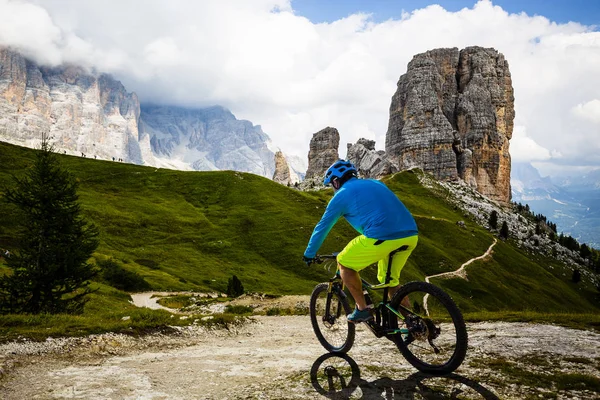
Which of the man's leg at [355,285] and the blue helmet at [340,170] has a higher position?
the blue helmet at [340,170]

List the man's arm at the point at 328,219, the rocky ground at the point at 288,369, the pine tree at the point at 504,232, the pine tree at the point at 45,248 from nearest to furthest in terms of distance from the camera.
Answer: the rocky ground at the point at 288,369
the man's arm at the point at 328,219
the pine tree at the point at 45,248
the pine tree at the point at 504,232

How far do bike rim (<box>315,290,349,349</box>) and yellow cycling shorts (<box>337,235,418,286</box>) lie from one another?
178 centimetres

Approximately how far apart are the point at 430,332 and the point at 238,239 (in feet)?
278

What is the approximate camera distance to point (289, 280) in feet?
233

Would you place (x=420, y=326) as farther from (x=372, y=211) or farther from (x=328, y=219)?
(x=328, y=219)

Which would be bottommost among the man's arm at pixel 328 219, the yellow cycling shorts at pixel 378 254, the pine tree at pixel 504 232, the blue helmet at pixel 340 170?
the yellow cycling shorts at pixel 378 254

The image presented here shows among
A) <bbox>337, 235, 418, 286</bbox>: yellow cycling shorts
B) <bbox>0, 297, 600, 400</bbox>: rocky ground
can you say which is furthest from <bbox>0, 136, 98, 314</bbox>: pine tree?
<bbox>337, 235, 418, 286</bbox>: yellow cycling shorts

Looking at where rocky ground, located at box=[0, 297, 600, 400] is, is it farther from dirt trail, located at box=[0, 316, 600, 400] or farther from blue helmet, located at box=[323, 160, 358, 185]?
blue helmet, located at box=[323, 160, 358, 185]

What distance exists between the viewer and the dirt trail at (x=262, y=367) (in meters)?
6.41

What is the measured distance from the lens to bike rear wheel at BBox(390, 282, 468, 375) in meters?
6.77

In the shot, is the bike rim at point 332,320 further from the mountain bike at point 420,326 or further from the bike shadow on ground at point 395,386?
the bike shadow on ground at point 395,386

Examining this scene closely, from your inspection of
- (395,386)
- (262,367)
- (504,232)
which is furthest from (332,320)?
(504,232)

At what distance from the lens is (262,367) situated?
805 centimetres

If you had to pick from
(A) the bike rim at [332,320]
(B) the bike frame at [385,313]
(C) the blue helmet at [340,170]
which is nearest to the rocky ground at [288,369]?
Answer: (A) the bike rim at [332,320]
